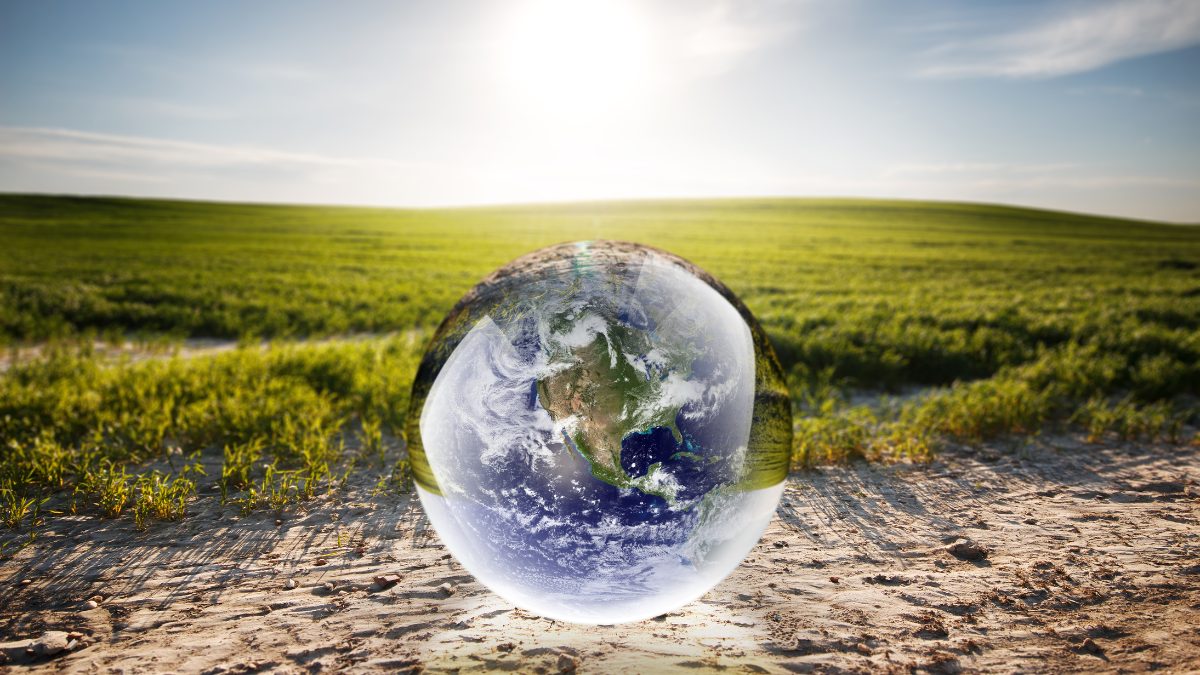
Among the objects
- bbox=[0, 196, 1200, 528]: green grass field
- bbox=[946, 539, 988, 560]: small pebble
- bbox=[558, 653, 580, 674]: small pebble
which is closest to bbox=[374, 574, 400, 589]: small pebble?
bbox=[558, 653, 580, 674]: small pebble

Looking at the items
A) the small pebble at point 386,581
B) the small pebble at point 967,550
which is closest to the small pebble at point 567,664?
the small pebble at point 386,581

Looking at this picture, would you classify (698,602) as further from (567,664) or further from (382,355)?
(382,355)

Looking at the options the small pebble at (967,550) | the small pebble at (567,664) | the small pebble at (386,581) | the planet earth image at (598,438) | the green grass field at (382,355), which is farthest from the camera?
the green grass field at (382,355)

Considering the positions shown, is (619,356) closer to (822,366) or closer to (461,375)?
(461,375)

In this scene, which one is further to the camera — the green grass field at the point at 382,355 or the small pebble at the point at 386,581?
the green grass field at the point at 382,355

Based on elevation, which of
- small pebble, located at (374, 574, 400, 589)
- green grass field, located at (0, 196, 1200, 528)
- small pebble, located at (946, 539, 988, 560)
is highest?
green grass field, located at (0, 196, 1200, 528)

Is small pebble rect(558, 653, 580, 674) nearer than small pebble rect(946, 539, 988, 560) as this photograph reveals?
Yes

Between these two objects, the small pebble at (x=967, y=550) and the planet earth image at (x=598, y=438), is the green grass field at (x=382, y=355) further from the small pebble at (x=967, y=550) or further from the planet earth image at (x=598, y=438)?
the planet earth image at (x=598, y=438)

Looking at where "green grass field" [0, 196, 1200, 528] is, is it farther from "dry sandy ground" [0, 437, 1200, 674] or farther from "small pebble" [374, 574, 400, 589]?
"small pebble" [374, 574, 400, 589]
